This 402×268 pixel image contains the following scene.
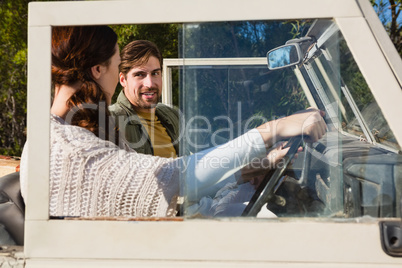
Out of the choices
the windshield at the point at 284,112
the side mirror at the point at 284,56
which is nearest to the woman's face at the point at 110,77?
the windshield at the point at 284,112

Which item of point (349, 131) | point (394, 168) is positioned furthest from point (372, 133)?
point (394, 168)

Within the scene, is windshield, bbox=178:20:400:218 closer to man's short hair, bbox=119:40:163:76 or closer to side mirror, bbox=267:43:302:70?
side mirror, bbox=267:43:302:70

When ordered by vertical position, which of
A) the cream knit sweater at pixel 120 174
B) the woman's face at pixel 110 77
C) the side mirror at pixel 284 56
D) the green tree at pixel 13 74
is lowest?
the cream knit sweater at pixel 120 174

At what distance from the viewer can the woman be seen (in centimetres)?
149

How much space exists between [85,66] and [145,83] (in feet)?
3.89

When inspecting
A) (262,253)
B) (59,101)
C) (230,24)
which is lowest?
(262,253)

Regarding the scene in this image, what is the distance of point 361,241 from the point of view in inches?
50.7

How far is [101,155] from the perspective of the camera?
5.15 feet

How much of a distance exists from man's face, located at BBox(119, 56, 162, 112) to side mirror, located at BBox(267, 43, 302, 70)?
3.36ft

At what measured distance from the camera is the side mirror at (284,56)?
1.78m

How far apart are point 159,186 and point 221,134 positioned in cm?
29

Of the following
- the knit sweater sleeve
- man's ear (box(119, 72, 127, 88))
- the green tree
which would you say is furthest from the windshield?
the green tree

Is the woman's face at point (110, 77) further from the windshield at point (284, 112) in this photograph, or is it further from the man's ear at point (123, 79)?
the man's ear at point (123, 79)

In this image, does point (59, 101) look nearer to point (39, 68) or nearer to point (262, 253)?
point (39, 68)
